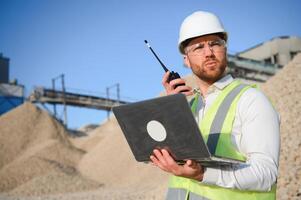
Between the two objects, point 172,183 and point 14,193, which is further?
point 14,193

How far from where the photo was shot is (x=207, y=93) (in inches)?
82.9

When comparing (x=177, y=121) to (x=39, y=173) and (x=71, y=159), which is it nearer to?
(x=39, y=173)

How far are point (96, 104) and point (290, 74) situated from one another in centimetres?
2275

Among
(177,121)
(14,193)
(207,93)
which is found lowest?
(14,193)

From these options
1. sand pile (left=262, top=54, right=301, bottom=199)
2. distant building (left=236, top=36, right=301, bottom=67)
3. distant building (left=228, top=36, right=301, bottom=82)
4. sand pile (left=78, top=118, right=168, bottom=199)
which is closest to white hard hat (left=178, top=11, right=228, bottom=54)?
sand pile (left=262, top=54, right=301, bottom=199)

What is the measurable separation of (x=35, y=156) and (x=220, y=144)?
19.7 metres

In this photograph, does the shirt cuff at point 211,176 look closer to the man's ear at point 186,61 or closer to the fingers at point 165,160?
the fingers at point 165,160

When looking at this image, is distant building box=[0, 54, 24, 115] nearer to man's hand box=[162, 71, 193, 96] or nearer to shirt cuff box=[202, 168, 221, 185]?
man's hand box=[162, 71, 193, 96]

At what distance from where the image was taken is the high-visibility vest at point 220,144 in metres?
1.70

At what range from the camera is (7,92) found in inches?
1508

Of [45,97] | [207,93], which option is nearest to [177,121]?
[207,93]

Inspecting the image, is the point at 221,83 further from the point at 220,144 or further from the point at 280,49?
the point at 280,49

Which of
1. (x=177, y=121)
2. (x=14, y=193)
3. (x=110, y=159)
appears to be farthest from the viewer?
(x=110, y=159)

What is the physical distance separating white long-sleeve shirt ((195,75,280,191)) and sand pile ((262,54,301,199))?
481 cm
